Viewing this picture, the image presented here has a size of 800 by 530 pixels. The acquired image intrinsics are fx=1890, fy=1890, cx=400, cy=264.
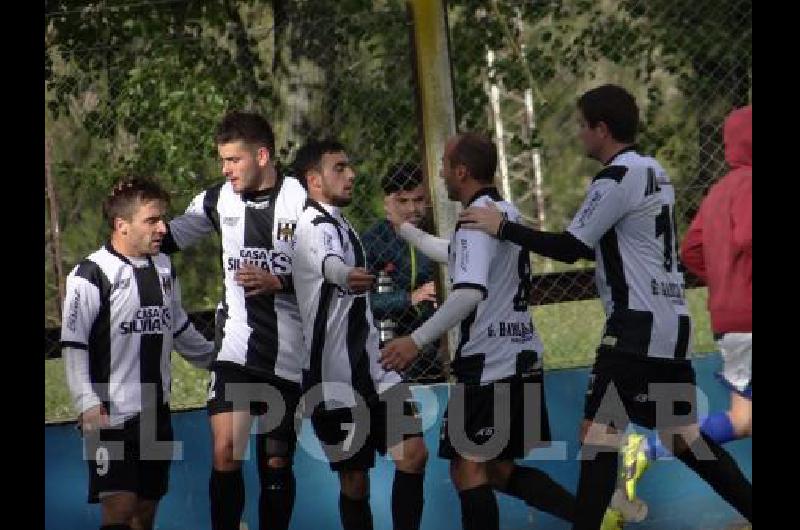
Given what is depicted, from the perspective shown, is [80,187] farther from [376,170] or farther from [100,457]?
[100,457]

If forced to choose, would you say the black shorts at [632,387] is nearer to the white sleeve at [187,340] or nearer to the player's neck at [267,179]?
the player's neck at [267,179]

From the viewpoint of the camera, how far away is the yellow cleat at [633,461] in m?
8.88

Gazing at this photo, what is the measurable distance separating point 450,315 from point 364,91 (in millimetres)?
2750

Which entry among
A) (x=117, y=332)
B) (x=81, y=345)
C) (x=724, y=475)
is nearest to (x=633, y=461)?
(x=724, y=475)

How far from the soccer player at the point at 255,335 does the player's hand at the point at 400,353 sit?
932 mm

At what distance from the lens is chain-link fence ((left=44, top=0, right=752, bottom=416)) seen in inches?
389

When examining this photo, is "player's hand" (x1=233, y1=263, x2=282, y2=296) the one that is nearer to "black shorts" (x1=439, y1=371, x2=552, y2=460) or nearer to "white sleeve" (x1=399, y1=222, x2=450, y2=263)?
"white sleeve" (x1=399, y1=222, x2=450, y2=263)

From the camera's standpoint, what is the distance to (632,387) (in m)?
7.78

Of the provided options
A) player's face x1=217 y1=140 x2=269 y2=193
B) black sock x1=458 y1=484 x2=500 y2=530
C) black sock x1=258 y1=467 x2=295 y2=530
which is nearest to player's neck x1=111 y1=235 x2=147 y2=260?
player's face x1=217 y1=140 x2=269 y2=193

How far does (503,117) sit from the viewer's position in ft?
Answer: 36.1

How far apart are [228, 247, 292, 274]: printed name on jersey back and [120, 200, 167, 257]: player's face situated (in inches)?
15.0

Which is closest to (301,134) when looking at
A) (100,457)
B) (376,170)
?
(376,170)

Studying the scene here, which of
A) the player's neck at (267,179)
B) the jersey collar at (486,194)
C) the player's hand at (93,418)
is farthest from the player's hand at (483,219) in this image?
the player's hand at (93,418)
